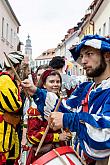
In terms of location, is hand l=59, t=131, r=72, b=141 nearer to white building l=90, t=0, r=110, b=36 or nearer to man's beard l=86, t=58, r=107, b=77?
man's beard l=86, t=58, r=107, b=77

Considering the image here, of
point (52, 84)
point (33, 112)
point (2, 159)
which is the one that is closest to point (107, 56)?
point (33, 112)

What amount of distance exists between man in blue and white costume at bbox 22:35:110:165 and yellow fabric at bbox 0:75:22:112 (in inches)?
33.8

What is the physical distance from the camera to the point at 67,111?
2906 mm

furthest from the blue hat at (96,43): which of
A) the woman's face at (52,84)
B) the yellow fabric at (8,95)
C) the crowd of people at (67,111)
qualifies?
the yellow fabric at (8,95)

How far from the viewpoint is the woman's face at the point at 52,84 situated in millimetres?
3640

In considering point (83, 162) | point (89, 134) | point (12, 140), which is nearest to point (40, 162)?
point (83, 162)

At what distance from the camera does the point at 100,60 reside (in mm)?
2490

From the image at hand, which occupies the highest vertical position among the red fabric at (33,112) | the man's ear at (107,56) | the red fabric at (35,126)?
the man's ear at (107,56)

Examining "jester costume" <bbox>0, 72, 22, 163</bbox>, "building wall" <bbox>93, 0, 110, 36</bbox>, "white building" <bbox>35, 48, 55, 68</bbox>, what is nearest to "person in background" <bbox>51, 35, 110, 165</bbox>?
"jester costume" <bbox>0, 72, 22, 163</bbox>

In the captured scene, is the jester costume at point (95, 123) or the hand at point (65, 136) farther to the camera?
the hand at point (65, 136)

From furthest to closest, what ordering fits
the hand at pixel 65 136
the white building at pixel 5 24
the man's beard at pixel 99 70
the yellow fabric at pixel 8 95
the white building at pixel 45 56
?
1. the white building at pixel 45 56
2. the white building at pixel 5 24
3. the yellow fabric at pixel 8 95
4. the hand at pixel 65 136
5. the man's beard at pixel 99 70

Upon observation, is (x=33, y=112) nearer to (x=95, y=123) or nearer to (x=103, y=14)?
(x=95, y=123)

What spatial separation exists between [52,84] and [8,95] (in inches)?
16.3

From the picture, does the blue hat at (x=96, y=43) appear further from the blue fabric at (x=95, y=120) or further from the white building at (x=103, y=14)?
the white building at (x=103, y=14)
